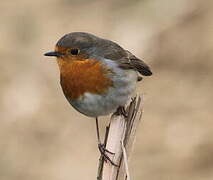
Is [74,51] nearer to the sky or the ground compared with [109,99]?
nearer to the sky

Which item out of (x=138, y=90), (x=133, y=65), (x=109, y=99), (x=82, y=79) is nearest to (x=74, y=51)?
(x=82, y=79)

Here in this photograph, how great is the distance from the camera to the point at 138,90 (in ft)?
33.6

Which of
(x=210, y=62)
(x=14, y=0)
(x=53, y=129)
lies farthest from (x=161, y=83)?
(x=14, y=0)

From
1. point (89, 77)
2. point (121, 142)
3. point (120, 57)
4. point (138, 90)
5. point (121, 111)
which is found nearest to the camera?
point (121, 142)

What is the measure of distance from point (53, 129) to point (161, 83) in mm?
1340

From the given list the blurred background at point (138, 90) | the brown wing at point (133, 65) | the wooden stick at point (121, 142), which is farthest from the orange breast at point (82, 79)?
the blurred background at point (138, 90)

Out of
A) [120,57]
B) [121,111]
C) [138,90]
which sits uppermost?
[120,57]

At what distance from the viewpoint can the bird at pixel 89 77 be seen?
6375 mm

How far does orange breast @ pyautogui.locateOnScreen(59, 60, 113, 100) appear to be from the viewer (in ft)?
20.9

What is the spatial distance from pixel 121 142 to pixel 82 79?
3.01 feet

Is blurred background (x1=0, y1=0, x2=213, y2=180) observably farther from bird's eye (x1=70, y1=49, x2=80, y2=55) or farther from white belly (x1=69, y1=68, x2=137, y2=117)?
bird's eye (x1=70, y1=49, x2=80, y2=55)

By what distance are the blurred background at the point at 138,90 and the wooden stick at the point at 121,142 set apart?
11.8 feet

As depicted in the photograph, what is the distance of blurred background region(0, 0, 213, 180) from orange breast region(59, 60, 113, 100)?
3.08 metres

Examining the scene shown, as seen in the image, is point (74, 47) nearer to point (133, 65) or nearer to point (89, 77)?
point (89, 77)
